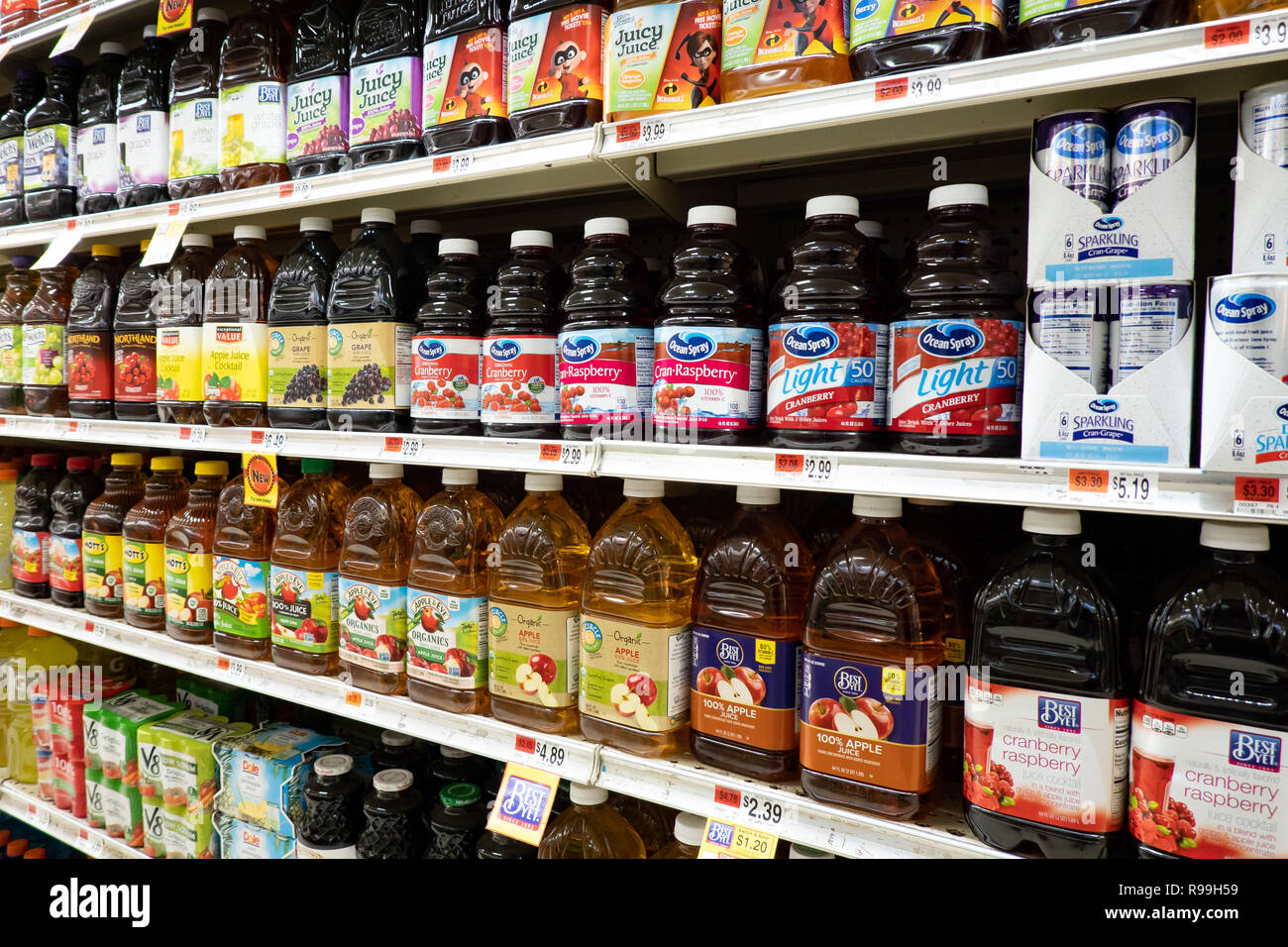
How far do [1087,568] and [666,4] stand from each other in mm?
1141

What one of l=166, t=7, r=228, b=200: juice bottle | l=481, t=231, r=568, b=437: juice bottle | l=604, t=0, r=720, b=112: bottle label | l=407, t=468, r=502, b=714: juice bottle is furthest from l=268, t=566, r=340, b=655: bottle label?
l=604, t=0, r=720, b=112: bottle label

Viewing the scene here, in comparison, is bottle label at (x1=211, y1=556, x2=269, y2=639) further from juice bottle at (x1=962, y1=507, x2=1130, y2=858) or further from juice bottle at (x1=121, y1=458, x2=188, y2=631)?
juice bottle at (x1=962, y1=507, x2=1130, y2=858)

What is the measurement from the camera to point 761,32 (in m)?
1.24

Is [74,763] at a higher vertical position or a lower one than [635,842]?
lower

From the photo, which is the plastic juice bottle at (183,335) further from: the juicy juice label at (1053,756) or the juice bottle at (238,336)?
the juicy juice label at (1053,756)

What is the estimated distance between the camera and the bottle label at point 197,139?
199cm

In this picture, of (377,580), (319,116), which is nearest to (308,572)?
(377,580)

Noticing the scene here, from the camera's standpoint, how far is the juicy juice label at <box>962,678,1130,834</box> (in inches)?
40.8

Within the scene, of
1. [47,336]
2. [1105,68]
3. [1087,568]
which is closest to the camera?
[1105,68]

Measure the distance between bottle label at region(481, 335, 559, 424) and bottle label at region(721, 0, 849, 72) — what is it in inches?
23.5

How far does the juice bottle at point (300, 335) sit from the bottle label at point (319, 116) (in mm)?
178
